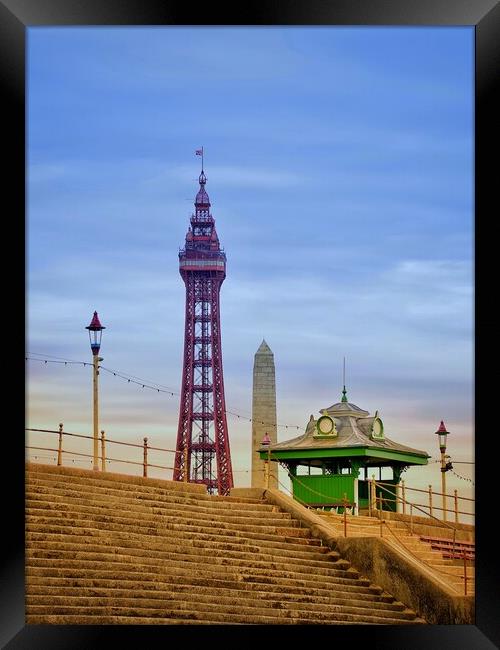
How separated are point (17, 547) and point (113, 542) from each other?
15.1 ft

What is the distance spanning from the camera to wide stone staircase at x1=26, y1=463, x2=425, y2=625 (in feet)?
34.8

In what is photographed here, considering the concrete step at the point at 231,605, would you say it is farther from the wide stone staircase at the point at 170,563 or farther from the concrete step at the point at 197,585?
the concrete step at the point at 197,585

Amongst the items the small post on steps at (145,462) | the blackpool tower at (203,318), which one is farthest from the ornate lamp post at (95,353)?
the blackpool tower at (203,318)

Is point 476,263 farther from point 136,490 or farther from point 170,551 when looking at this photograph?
point 136,490

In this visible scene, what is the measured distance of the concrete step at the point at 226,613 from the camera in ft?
33.5

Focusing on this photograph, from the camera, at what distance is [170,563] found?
11.7 m

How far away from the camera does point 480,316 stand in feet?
24.0

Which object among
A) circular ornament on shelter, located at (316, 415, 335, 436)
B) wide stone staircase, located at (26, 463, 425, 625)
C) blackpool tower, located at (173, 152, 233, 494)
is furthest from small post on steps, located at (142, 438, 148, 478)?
blackpool tower, located at (173, 152, 233, 494)

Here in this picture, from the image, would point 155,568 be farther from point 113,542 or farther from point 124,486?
point 124,486

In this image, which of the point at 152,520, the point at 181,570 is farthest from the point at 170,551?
the point at 152,520

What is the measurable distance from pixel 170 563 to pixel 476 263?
5.45m

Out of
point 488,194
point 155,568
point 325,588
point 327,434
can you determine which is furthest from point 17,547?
point 327,434

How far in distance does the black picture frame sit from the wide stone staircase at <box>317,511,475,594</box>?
18.8ft

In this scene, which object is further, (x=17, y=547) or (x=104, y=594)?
(x=104, y=594)
